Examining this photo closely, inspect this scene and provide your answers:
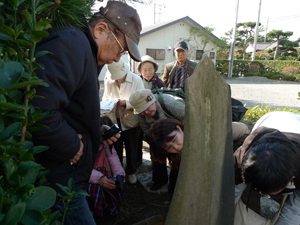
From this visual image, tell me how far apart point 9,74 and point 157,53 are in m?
19.3

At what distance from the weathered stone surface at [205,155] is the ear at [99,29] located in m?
0.63

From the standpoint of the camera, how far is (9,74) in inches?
25.1

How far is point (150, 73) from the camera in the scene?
12.8 ft

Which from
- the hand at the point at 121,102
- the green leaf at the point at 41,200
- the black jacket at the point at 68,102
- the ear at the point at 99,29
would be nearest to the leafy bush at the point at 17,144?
the green leaf at the point at 41,200

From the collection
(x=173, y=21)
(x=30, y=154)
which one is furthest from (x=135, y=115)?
(x=173, y=21)

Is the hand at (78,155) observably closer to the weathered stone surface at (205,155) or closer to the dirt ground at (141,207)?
the weathered stone surface at (205,155)

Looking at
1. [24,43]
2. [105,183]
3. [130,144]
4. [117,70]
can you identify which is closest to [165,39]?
[117,70]

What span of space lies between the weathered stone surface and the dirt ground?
45.4 inches

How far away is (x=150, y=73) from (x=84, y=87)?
2.71m

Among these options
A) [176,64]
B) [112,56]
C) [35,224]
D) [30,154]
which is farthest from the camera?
[176,64]

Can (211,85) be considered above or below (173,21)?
below

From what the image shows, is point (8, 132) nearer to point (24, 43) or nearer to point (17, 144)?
point (17, 144)

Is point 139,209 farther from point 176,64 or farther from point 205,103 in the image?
point 176,64

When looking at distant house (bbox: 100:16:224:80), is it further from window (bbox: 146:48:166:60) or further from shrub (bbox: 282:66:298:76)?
shrub (bbox: 282:66:298:76)
